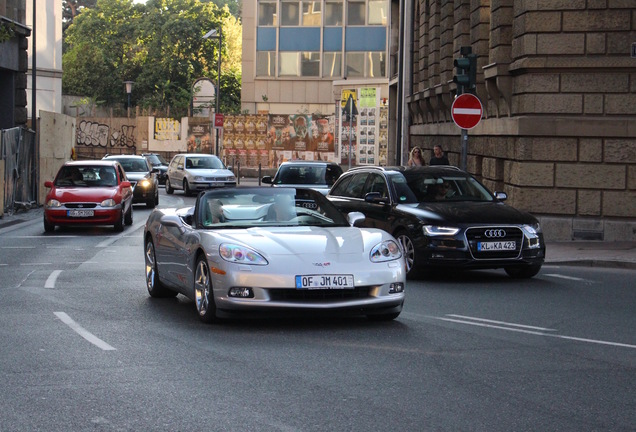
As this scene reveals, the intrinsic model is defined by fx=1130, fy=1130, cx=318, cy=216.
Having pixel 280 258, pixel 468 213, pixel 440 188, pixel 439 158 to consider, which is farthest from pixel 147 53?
pixel 280 258

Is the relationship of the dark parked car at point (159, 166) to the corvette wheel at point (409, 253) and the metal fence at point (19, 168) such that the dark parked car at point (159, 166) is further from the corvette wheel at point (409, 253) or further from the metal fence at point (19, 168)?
the corvette wheel at point (409, 253)

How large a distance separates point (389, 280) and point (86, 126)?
66484 mm

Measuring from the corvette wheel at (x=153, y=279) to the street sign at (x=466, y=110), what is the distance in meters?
8.67

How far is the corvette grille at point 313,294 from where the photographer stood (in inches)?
388

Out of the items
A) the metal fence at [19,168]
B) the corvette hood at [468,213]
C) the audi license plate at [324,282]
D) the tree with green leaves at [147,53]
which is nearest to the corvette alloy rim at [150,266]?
the audi license plate at [324,282]

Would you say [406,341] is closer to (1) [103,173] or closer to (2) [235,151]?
(1) [103,173]

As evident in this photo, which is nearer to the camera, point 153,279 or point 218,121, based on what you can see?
point 153,279

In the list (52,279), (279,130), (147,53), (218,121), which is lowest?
(52,279)

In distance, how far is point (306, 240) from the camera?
10312 mm

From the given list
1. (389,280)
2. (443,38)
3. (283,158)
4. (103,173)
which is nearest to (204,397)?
(389,280)

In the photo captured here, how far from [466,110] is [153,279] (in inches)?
363

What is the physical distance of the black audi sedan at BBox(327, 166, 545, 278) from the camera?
1450 centimetres

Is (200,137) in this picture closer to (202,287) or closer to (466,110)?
(466,110)

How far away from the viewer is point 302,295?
9891mm
